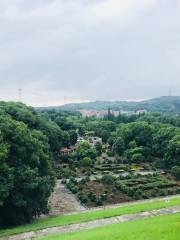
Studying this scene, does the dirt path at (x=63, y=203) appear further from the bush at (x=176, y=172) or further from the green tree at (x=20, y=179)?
the bush at (x=176, y=172)

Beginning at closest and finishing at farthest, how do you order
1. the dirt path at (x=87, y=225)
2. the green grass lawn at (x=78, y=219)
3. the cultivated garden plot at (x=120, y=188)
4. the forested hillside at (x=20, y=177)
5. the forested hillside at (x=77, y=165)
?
the dirt path at (x=87, y=225), the green grass lawn at (x=78, y=219), the forested hillside at (x=20, y=177), the forested hillside at (x=77, y=165), the cultivated garden plot at (x=120, y=188)

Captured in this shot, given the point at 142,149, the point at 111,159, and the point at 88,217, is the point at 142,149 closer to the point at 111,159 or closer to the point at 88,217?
the point at 111,159

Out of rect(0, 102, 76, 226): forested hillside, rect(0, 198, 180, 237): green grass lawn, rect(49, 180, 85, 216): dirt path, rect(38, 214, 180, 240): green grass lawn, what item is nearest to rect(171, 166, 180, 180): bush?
rect(49, 180, 85, 216): dirt path

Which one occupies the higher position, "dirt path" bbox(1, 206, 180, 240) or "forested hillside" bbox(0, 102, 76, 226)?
"forested hillside" bbox(0, 102, 76, 226)

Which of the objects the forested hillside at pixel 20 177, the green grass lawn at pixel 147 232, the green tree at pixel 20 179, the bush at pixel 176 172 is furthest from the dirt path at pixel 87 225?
the bush at pixel 176 172

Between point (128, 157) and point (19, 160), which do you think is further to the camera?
point (128, 157)

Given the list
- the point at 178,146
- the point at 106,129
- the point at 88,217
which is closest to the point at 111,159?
the point at 178,146

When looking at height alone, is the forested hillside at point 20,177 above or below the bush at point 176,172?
above

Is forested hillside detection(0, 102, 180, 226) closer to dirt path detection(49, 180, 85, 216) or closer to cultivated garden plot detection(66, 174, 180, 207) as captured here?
cultivated garden plot detection(66, 174, 180, 207)
